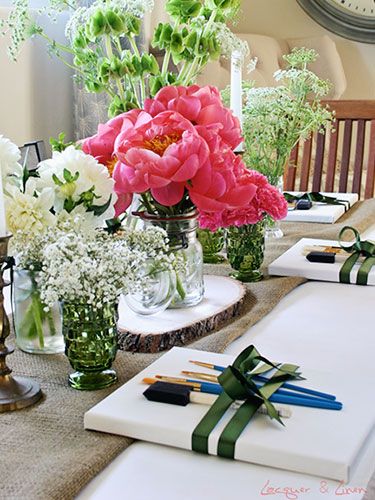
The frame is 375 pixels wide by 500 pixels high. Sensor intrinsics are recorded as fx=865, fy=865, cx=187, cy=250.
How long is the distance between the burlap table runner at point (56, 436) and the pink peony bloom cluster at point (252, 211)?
18 centimetres

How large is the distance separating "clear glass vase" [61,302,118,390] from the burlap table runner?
0.06 ft

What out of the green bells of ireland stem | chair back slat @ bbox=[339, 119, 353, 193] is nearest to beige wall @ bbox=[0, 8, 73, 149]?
chair back slat @ bbox=[339, 119, 353, 193]

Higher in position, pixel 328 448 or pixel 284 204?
pixel 284 204

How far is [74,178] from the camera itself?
3.27 feet

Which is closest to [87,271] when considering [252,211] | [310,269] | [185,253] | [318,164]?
[185,253]

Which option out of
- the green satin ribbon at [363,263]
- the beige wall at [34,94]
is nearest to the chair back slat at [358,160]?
the green satin ribbon at [363,263]

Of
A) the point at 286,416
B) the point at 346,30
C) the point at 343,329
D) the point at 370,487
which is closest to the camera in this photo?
the point at 370,487

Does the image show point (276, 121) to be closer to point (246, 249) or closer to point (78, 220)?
point (246, 249)

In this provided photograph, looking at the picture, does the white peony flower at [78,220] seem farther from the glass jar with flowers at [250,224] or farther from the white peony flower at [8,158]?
the glass jar with flowers at [250,224]

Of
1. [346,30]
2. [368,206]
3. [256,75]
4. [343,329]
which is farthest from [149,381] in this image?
[346,30]

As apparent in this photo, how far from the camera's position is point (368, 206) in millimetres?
2039

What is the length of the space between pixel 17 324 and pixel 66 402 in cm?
20

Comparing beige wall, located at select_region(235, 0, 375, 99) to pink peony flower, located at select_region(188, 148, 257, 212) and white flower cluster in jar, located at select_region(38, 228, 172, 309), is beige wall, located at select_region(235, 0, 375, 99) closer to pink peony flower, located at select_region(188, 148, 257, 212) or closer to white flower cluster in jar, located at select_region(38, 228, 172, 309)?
pink peony flower, located at select_region(188, 148, 257, 212)

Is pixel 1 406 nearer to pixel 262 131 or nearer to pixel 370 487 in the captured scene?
pixel 370 487
